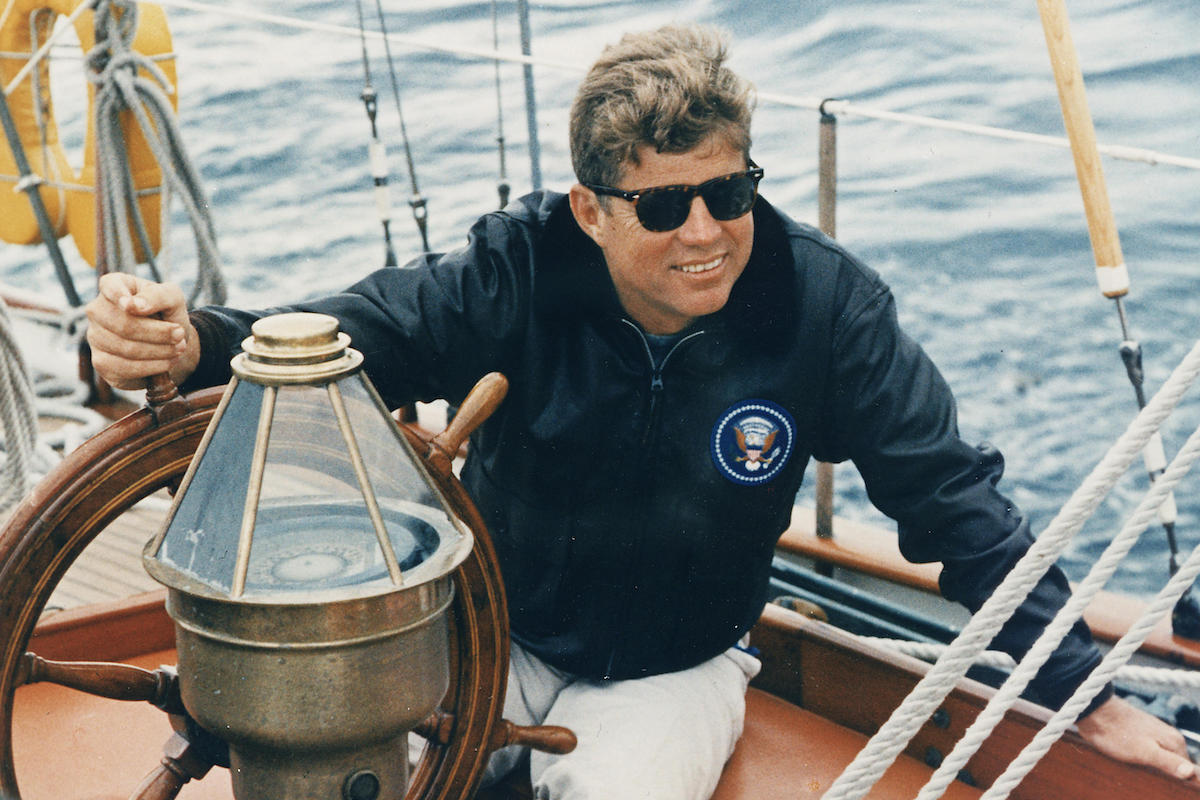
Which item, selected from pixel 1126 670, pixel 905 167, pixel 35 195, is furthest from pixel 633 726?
pixel 905 167

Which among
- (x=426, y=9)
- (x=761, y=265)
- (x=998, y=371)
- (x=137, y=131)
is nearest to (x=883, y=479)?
(x=761, y=265)

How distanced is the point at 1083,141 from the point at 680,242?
1.98ft

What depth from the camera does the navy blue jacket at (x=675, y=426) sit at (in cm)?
158

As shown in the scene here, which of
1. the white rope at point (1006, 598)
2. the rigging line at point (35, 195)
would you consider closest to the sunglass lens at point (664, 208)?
the white rope at point (1006, 598)

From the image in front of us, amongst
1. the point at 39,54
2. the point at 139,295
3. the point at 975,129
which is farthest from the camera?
the point at 39,54

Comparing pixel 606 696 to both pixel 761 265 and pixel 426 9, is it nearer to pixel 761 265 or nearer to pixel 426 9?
pixel 761 265

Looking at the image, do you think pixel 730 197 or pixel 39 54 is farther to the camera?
pixel 39 54

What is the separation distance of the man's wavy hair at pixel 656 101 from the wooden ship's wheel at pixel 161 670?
18.0 inches

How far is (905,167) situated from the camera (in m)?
6.29

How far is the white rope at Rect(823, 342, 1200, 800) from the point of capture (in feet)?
3.79

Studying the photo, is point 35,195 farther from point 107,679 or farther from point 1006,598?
point 1006,598

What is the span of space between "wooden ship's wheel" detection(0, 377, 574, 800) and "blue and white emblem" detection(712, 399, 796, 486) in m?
0.43

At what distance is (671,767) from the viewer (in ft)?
5.00

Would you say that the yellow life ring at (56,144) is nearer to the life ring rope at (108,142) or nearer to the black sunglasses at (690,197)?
the life ring rope at (108,142)
